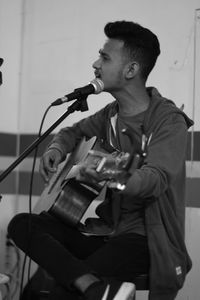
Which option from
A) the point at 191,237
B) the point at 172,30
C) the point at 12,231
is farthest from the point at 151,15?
the point at 12,231

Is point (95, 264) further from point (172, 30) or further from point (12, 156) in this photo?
point (12, 156)

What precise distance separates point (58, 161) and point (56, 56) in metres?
1.08

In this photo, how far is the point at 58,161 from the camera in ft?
5.61

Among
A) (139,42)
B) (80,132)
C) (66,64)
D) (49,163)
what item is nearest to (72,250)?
(49,163)

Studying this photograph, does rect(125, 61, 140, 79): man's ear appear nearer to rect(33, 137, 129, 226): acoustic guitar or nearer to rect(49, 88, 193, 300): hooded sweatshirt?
rect(49, 88, 193, 300): hooded sweatshirt

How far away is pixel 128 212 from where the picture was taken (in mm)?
1536

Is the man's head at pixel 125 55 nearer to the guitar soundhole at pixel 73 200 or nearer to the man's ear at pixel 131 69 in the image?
the man's ear at pixel 131 69

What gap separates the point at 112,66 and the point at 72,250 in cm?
64

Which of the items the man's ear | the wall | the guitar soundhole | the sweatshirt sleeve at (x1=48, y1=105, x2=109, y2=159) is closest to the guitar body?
the guitar soundhole

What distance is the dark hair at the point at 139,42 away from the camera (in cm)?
167

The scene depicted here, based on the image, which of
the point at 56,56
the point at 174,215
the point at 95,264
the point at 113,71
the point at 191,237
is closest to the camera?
the point at 95,264

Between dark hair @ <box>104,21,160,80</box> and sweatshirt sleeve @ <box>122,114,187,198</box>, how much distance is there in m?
0.30

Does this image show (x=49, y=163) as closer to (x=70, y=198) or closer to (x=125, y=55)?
(x=70, y=198)

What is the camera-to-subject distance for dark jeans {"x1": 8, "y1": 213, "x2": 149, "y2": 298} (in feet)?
4.33
